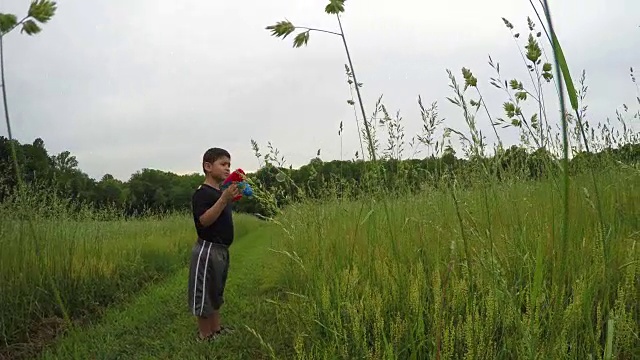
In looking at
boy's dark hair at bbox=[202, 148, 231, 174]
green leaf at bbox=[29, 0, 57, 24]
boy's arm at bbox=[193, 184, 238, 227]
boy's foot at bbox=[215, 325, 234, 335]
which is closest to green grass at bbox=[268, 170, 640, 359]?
boy's foot at bbox=[215, 325, 234, 335]

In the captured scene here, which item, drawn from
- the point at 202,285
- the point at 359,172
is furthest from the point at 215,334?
the point at 359,172

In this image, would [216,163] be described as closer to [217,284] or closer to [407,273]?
[217,284]

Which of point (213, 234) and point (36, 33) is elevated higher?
point (36, 33)

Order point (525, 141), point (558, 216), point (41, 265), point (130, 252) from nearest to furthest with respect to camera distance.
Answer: point (558, 216) < point (525, 141) < point (41, 265) < point (130, 252)

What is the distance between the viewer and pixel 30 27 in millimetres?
1316

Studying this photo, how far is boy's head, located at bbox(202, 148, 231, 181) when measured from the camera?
412 cm

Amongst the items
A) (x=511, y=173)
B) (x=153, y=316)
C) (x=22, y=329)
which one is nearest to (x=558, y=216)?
(x=511, y=173)

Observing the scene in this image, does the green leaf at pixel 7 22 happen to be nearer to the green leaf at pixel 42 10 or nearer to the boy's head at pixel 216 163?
the green leaf at pixel 42 10

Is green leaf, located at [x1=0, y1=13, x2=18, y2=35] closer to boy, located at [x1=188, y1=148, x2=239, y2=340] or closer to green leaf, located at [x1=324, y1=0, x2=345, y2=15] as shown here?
green leaf, located at [x1=324, y1=0, x2=345, y2=15]

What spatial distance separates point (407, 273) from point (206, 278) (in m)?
1.95

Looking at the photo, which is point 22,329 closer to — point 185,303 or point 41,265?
point 41,265

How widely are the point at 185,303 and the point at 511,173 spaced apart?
3649 millimetres

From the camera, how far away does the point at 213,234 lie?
3.98 m

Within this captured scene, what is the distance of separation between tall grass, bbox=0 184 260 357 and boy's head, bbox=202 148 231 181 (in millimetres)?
1378
